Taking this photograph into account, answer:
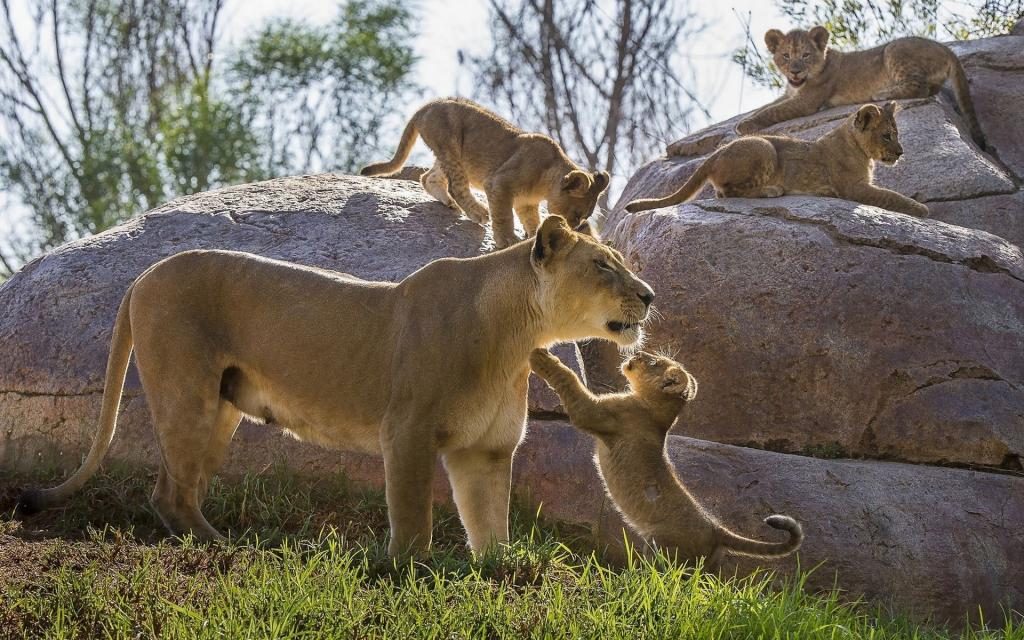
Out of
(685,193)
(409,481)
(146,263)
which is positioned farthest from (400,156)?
(409,481)

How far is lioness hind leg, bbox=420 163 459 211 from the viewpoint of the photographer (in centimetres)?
948

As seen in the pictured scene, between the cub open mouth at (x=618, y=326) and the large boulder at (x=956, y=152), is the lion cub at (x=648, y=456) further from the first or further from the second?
the large boulder at (x=956, y=152)

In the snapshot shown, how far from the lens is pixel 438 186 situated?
955cm

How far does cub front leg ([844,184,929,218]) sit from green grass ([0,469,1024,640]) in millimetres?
3731

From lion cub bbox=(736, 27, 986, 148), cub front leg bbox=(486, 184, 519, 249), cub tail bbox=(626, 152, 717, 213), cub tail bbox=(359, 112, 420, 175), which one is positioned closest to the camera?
cub front leg bbox=(486, 184, 519, 249)

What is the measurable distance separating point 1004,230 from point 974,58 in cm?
306

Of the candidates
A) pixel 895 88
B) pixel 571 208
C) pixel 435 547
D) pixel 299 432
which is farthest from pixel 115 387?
pixel 895 88

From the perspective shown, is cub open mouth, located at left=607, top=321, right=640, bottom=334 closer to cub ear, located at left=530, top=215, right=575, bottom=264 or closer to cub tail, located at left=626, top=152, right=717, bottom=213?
cub ear, located at left=530, top=215, right=575, bottom=264

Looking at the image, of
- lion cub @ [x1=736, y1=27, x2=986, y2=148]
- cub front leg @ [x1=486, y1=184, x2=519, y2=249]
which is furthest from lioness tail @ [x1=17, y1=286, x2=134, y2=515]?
lion cub @ [x1=736, y1=27, x2=986, y2=148]

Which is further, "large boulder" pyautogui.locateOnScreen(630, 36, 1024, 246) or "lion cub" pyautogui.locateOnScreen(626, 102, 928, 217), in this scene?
"large boulder" pyautogui.locateOnScreen(630, 36, 1024, 246)

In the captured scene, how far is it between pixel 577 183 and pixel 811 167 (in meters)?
1.69

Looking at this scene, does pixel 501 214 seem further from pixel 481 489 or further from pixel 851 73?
pixel 851 73

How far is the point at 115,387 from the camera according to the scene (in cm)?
656

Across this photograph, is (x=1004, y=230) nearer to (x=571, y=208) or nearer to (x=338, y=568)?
(x=571, y=208)
